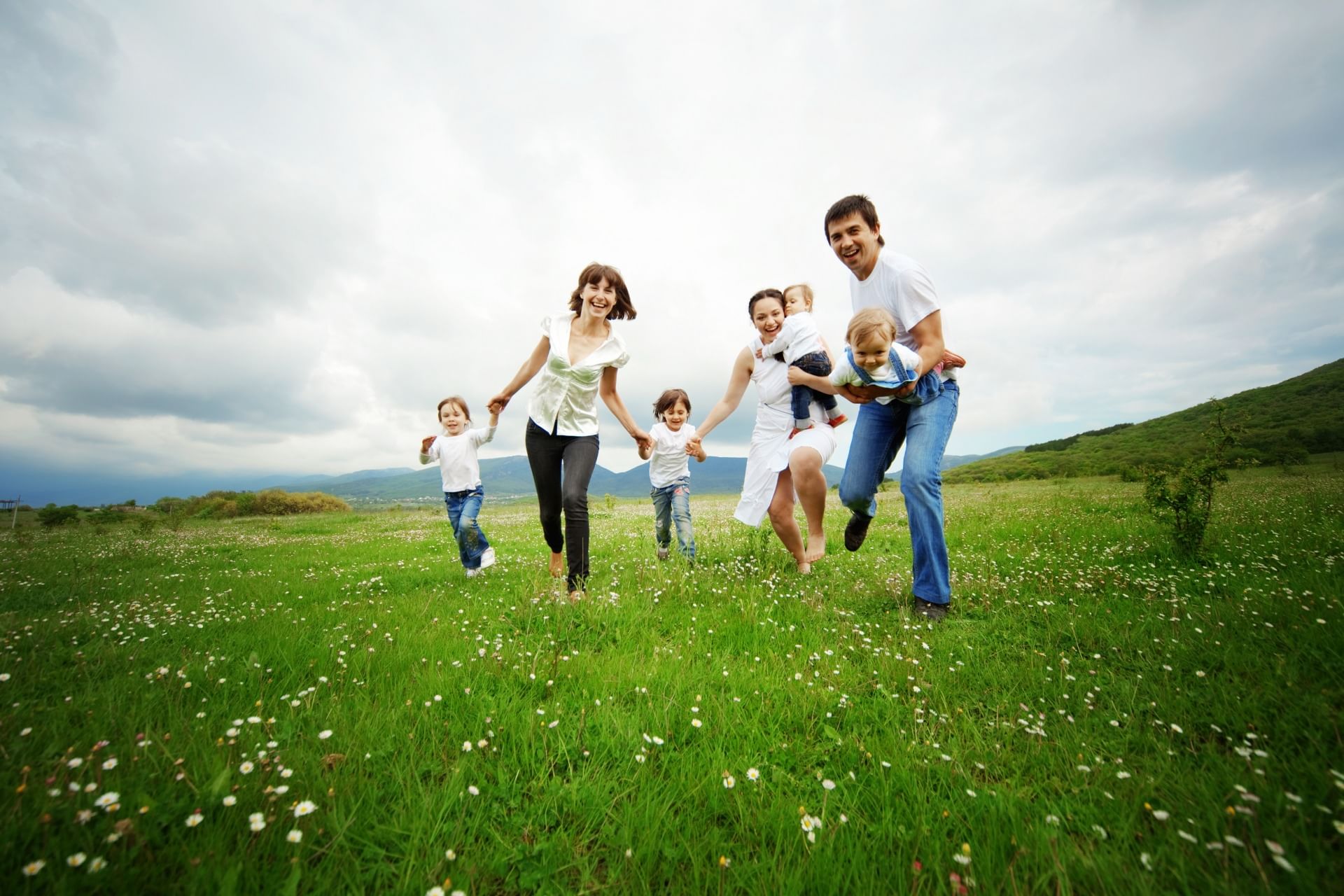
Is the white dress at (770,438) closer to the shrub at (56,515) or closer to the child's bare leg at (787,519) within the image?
the child's bare leg at (787,519)

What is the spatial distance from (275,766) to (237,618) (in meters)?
3.53

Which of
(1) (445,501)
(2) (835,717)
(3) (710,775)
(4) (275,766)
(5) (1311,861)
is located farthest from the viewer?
(1) (445,501)

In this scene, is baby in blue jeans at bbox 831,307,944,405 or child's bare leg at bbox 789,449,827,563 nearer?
baby in blue jeans at bbox 831,307,944,405

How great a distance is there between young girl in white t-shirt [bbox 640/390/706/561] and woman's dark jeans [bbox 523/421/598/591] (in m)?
1.77

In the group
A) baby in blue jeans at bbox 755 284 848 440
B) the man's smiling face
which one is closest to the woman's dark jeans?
baby in blue jeans at bbox 755 284 848 440

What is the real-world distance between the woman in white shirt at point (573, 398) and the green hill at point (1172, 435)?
4507 centimetres

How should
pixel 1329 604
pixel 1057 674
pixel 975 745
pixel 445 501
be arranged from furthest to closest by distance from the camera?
pixel 445 501 → pixel 1329 604 → pixel 1057 674 → pixel 975 745

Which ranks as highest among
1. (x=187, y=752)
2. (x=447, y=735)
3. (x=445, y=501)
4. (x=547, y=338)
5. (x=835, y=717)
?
(x=547, y=338)

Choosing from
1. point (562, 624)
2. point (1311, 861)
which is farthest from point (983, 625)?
point (562, 624)

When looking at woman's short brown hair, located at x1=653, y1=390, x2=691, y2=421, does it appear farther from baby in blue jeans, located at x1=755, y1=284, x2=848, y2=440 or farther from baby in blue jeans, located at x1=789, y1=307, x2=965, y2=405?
baby in blue jeans, located at x1=789, y1=307, x2=965, y2=405

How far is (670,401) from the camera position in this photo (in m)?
8.94

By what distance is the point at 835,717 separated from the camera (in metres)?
2.74

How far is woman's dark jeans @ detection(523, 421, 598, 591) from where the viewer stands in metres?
5.19

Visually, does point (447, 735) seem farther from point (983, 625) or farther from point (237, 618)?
point (983, 625)
